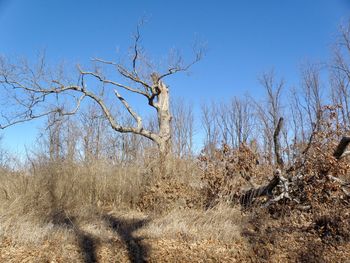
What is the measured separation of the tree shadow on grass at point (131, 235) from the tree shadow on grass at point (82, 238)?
54 cm

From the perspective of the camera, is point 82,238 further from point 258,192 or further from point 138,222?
point 258,192

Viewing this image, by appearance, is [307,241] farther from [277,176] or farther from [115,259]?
[115,259]

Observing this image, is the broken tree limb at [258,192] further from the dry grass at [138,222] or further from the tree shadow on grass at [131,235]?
the tree shadow on grass at [131,235]

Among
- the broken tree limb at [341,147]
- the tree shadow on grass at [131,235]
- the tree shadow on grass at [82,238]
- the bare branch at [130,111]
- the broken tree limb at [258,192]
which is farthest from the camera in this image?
the bare branch at [130,111]

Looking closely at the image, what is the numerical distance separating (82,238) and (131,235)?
0.85 m

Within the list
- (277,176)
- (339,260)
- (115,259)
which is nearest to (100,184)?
(115,259)

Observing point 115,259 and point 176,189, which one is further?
point 176,189

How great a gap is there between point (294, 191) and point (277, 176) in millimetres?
554

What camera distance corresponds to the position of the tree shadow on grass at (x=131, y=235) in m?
5.28

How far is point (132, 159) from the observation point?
32.6 feet

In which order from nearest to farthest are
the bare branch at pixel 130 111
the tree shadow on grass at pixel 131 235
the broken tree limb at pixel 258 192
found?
the tree shadow on grass at pixel 131 235 → the broken tree limb at pixel 258 192 → the bare branch at pixel 130 111

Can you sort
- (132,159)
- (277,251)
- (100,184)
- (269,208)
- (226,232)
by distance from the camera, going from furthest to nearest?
(132,159) < (100,184) < (269,208) < (226,232) < (277,251)

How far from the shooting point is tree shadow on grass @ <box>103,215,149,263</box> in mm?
5277

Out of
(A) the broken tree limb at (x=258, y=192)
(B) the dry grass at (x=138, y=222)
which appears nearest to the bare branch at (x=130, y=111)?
(B) the dry grass at (x=138, y=222)
